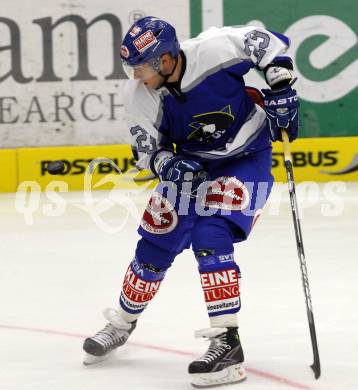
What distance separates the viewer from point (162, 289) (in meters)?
4.91

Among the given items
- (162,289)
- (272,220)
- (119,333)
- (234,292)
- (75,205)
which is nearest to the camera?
(234,292)

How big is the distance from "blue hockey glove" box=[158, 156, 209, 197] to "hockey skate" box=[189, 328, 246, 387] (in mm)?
486

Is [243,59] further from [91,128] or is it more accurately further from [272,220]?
[91,128]

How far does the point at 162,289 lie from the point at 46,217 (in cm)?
220

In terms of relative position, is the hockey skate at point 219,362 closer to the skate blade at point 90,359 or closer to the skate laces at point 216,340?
the skate laces at point 216,340

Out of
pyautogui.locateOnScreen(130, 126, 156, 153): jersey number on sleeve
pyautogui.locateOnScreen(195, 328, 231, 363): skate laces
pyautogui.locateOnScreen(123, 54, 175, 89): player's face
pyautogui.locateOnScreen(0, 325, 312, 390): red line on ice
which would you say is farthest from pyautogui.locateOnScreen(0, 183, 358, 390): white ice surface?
pyautogui.locateOnScreen(123, 54, 175, 89): player's face

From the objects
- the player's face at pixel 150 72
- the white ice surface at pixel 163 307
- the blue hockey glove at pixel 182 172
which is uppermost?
the player's face at pixel 150 72

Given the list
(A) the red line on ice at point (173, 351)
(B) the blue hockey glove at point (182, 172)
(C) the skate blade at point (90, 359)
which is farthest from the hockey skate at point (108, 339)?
(B) the blue hockey glove at point (182, 172)

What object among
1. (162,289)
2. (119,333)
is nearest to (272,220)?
(162,289)

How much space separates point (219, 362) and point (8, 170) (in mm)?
4954

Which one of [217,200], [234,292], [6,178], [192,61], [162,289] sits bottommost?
[6,178]

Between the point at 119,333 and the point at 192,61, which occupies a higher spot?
the point at 192,61

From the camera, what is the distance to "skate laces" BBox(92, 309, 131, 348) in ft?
12.6

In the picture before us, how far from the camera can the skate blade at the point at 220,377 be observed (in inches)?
135
